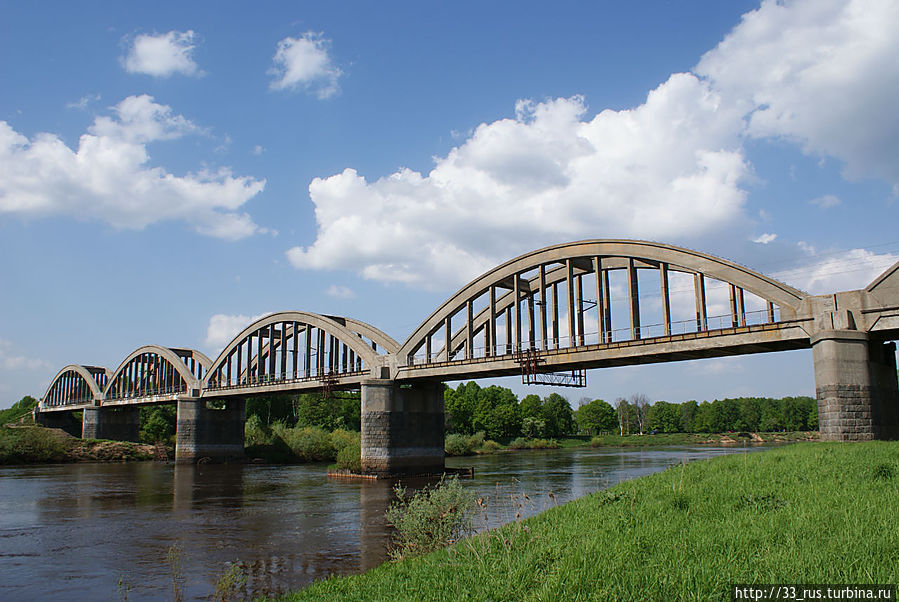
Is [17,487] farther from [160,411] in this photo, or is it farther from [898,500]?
[160,411]

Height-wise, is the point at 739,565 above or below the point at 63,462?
above

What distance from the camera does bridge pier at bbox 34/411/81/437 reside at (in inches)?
4461

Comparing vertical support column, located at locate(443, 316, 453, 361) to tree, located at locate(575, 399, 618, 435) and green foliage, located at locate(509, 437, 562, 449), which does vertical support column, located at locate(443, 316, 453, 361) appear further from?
tree, located at locate(575, 399, 618, 435)

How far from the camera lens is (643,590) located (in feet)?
21.4

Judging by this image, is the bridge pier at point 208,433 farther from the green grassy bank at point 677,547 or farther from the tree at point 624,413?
the tree at point 624,413

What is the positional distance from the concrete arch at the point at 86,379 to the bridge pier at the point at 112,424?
2177mm

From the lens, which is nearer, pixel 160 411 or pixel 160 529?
pixel 160 529

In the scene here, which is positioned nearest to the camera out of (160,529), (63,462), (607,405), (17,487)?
(160,529)

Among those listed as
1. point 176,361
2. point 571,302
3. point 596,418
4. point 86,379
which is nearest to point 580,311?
point 571,302

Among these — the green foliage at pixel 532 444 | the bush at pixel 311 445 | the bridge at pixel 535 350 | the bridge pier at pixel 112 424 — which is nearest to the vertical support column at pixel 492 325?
the bridge at pixel 535 350

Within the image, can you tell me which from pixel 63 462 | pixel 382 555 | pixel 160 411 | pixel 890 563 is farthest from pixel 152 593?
pixel 160 411

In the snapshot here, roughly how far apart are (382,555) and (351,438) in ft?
188

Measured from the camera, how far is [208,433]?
69500 millimetres

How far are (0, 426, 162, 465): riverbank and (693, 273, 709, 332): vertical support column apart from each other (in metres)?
66.9
